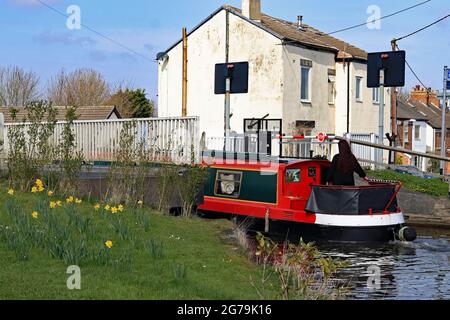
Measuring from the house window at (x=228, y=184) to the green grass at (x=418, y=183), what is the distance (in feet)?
24.2

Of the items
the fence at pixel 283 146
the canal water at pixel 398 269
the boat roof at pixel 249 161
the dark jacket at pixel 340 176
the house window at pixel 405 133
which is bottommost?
the canal water at pixel 398 269

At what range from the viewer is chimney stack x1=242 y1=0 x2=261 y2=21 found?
32438mm

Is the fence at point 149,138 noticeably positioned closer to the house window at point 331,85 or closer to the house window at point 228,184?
the house window at point 228,184

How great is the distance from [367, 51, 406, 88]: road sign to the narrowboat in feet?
23.1

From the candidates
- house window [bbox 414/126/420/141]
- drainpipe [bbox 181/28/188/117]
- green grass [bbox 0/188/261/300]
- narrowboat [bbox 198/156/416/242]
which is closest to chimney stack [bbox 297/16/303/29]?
drainpipe [bbox 181/28/188/117]

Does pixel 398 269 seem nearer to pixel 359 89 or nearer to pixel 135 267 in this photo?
pixel 135 267

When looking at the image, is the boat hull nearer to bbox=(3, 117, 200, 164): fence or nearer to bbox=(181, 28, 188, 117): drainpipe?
bbox=(3, 117, 200, 164): fence

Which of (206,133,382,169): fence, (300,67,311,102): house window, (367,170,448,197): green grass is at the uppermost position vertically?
(300,67,311,102): house window

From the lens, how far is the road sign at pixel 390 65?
2320 cm

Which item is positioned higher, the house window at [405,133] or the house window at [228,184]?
the house window at [405,133]

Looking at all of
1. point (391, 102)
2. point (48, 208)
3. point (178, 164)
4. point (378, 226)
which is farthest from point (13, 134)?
point (391, 102)

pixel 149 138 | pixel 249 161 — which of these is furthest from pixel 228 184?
pixel 149 138

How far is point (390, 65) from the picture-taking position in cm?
2347

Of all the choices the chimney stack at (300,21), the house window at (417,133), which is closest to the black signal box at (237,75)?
the chimney stack at (300,21)
